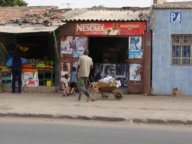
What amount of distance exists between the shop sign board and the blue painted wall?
626 mm

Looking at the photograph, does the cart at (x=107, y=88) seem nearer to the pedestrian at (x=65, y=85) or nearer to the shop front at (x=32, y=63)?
the pedestrian at (x=65, y=85)

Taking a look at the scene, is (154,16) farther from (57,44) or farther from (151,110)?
Answer: (151,110)

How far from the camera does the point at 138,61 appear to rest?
18.8m

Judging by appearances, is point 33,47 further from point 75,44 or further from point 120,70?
point 120,70

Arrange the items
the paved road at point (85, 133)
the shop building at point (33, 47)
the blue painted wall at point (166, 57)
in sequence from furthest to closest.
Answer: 1. the shop building at point (33, 47)
2. the blue painted wall at point (166, 57)
3. the paved road at point (85, 133)

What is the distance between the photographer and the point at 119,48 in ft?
67.3

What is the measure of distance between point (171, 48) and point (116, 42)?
2.74 metres

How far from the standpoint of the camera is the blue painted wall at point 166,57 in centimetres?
1844

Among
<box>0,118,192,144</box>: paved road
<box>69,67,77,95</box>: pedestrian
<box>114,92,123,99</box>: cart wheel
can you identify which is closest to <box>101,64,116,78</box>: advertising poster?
<box>69,67,77,95</box>: pedestrian

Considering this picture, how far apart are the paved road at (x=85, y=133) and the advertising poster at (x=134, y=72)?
652cm

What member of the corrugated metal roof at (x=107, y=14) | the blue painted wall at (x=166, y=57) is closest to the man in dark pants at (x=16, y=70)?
the corrugated metal roof at (x=107, y=14)

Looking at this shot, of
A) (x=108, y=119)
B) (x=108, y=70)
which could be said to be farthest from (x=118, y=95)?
(x=108, y=119)

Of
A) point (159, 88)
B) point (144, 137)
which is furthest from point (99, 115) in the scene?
point (159, 88)

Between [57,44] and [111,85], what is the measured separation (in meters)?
3.75
